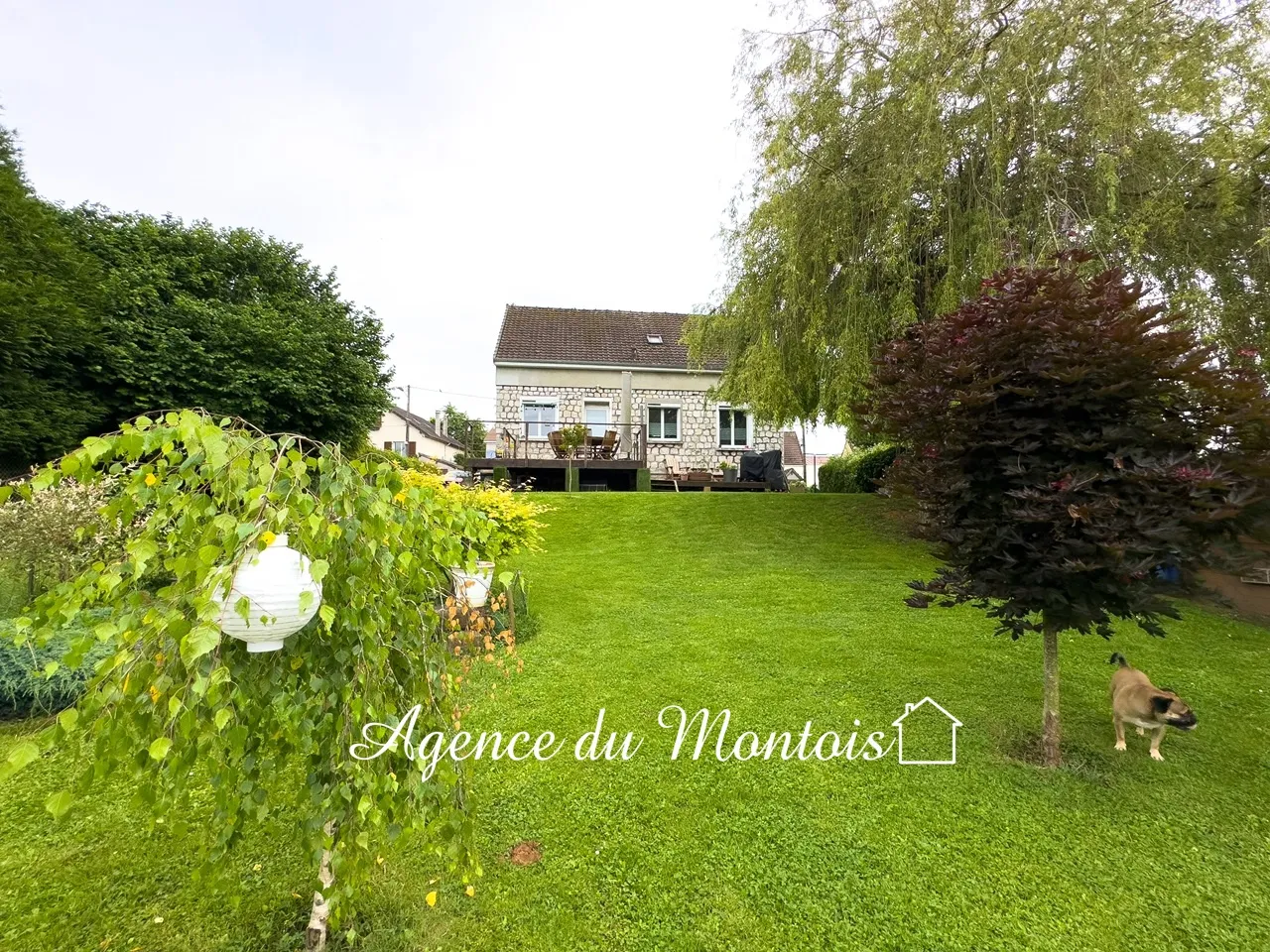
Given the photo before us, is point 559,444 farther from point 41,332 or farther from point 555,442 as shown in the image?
point 41,332

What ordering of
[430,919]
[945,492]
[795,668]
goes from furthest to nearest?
1. [795,668]
2. [945,492]
3. [430,919]

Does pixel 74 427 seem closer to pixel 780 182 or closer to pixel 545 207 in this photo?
pixel 545 207

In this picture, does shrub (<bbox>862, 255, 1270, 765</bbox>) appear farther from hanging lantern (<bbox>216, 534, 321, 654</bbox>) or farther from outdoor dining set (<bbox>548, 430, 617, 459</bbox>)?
outdoor dining set (<bbox>548, 430, 617, 459</bbox>)

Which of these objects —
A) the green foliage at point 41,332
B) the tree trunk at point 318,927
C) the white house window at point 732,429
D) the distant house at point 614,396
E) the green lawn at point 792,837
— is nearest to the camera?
the tree trunk at point 318,927

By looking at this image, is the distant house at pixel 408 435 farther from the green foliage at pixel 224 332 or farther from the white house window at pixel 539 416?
the green foliage at pixel 224 332

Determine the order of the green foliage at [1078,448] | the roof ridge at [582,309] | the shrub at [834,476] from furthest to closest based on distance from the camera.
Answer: the roof ridge at [582,309] < the shrub at [834,476] < the green foliage at [1078,448]

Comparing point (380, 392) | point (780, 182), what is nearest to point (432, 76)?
point (780, 182)

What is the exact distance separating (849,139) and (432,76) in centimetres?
624

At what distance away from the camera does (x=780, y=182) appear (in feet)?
27.7

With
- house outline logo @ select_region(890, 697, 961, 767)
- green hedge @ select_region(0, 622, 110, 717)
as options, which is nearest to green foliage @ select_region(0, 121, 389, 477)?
green hedge @ select_region(0, 622, 110, 717)

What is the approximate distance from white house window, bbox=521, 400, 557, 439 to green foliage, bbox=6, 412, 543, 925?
49.4 ft

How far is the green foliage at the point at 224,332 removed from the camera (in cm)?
1077

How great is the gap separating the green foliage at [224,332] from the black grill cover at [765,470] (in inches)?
373

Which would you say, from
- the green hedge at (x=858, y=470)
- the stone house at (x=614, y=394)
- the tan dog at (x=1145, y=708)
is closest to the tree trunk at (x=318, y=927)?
the tan dog at (x=1145, y=708)
